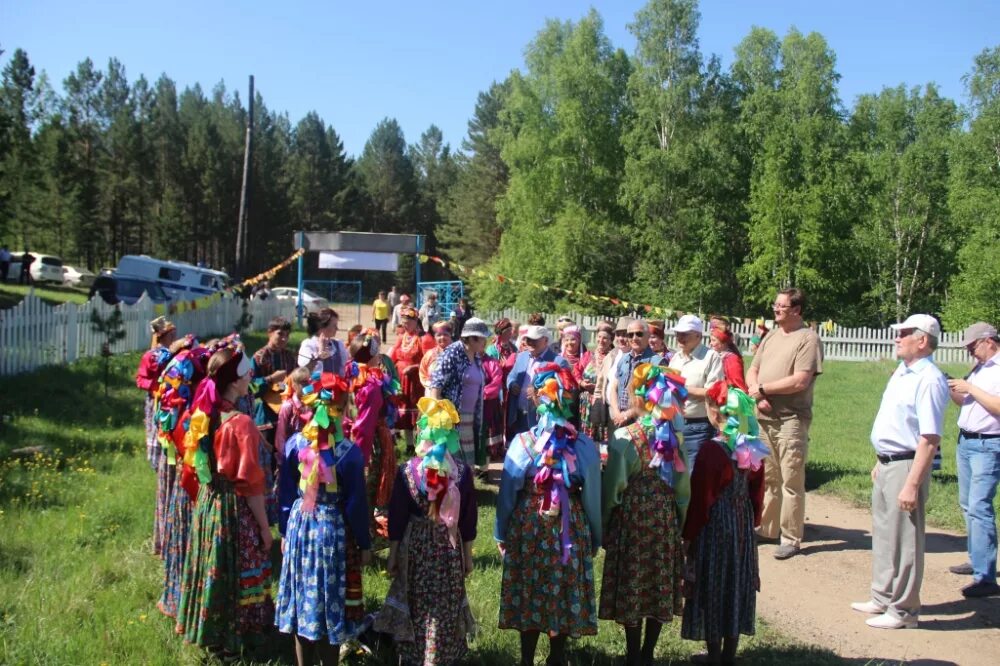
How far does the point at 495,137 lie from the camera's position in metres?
34.8

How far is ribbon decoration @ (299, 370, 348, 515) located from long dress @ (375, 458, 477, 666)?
373 millimetres

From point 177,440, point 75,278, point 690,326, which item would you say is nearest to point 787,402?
point 690,326

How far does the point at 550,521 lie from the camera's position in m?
3.96

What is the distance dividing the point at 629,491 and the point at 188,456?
240 centimetres

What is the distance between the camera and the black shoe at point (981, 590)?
5.61 metres

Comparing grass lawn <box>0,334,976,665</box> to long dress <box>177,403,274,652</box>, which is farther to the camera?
grass lawn <box>0,334,976,665</box>

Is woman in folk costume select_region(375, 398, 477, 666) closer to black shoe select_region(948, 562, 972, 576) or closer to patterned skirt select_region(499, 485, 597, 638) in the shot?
patterned skirt select_region(499, 485, 597, 638)

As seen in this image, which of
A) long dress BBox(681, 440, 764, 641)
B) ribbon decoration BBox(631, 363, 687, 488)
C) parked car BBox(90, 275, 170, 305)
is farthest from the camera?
parked car BBox(90, 275, 170, 305)

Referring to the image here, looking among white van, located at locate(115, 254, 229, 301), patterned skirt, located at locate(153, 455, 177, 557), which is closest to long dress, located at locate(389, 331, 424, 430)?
patterned skirt, located at locate(153, 455, 177, 557)

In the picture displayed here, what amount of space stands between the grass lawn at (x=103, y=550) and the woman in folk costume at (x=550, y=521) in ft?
2.35

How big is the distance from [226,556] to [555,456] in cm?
185

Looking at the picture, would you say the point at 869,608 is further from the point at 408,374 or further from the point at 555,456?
the point at 408,374

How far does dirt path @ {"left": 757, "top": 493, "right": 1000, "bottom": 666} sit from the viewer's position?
4.84 metres

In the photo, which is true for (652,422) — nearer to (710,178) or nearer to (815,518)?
(815,518)
